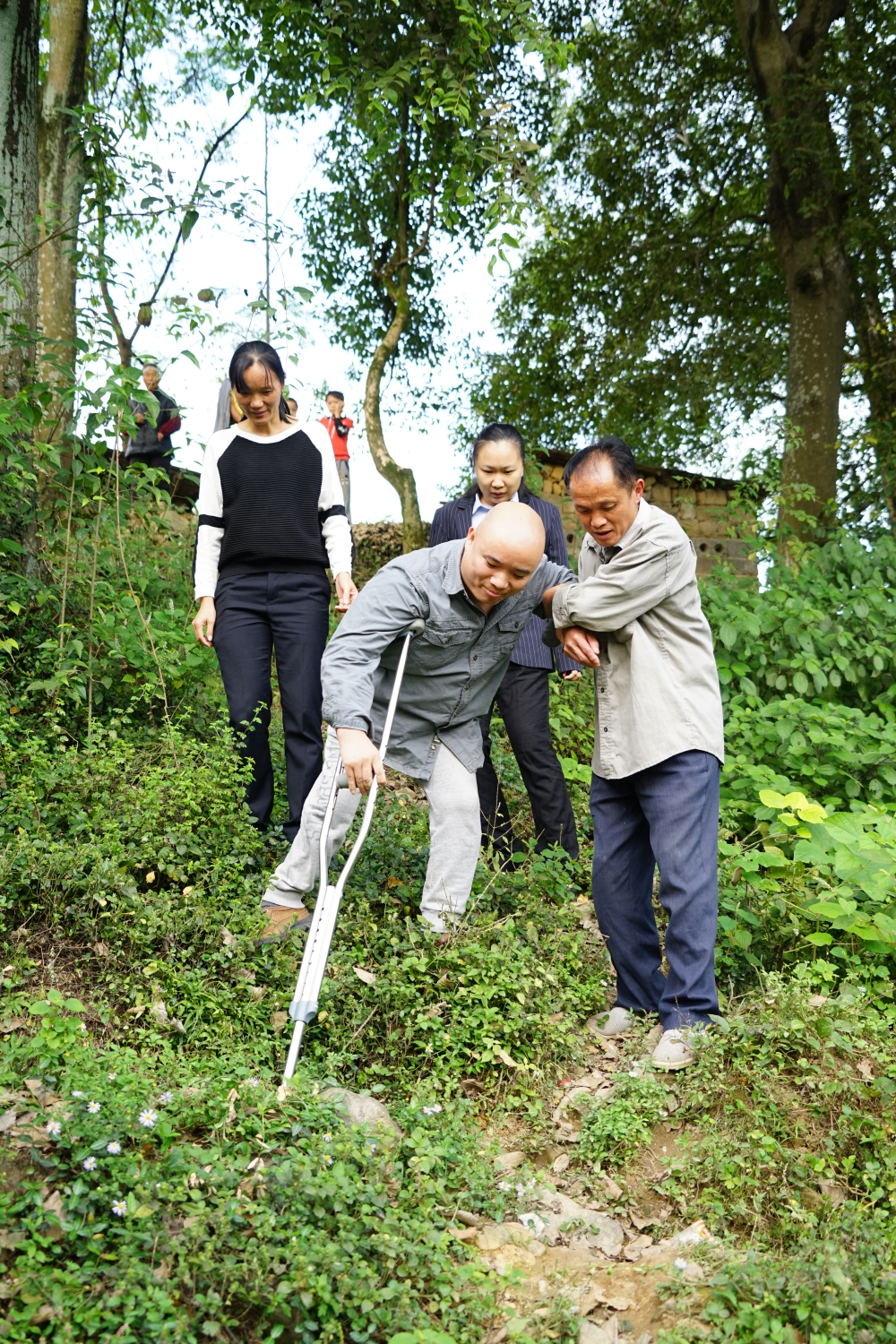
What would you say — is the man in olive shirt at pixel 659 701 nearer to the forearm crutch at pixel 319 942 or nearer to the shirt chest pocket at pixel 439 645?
the shirt chest pocket at pixel 439 645

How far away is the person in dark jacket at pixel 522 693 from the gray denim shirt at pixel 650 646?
96 centimetres

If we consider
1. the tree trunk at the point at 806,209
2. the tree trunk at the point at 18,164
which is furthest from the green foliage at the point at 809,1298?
the tree trunk at the point at 806,209

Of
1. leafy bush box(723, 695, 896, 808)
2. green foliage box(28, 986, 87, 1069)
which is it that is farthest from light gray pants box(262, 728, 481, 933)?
leafy bush box(723, 695, 896, 808)

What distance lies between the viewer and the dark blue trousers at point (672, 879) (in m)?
3.57

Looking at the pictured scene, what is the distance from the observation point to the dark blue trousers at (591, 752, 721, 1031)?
11.7 ft

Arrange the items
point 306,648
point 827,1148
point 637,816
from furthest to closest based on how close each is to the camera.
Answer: point 306,648, point 637,816, point 827,1148

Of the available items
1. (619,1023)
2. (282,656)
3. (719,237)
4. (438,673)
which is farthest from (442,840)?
(719,237)

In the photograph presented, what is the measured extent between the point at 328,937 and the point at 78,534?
11.1 ft

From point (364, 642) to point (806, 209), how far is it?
9.74 meters

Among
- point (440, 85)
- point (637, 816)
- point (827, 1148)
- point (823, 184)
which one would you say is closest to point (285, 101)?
point (823, 184)

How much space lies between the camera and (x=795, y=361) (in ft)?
36.2

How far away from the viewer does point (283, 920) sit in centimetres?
394

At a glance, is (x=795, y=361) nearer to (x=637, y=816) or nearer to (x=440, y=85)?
(x=440, y=85)

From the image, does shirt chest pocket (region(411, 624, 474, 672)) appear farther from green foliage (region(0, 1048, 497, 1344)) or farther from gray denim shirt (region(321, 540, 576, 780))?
green foliage (region(0, 1048, 497, 1344))
